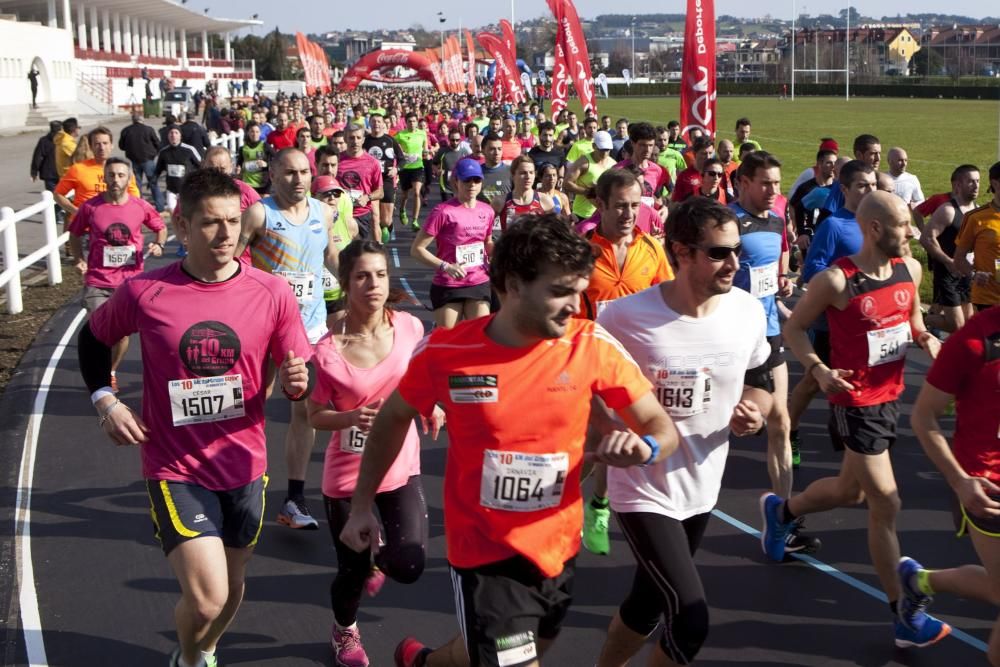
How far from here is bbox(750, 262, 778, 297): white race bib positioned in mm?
6902

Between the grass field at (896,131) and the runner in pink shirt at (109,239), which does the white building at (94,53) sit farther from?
the runner in pink shirt at (109,239)

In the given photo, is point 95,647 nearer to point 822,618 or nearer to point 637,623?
point 637,623

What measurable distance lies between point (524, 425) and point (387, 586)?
2.88m

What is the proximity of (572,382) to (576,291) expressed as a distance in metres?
0.30

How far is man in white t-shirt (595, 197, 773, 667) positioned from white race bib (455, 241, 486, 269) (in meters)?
4.59

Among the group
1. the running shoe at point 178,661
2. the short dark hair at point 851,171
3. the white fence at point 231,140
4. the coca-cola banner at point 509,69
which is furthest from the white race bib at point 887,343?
the coca-cola banner at point 509,69

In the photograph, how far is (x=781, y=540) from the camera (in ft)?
20.2

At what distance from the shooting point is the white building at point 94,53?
201 ft

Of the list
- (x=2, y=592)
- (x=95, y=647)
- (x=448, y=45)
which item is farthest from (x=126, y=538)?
(x=448, y=45)

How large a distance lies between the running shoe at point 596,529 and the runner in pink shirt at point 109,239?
516 centimetres

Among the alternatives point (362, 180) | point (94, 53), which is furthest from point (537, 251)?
point (94, 53)

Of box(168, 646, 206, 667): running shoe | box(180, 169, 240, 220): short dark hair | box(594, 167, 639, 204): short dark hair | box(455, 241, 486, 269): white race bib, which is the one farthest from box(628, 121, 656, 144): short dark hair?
box(168, 646, 206, 667): running shoe

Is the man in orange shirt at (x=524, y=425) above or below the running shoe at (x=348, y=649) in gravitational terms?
above

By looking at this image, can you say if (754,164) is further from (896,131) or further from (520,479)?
(896,131)
